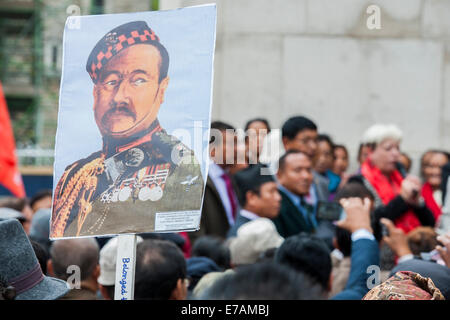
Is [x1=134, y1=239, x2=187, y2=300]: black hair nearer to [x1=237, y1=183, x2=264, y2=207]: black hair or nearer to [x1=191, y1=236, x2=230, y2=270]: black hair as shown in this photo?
[x1=191, y1=236, x2=230, y2=270]: black hair

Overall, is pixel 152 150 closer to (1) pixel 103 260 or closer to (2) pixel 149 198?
(2) pixel 149 198

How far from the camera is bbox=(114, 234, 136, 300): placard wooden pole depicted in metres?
2.92

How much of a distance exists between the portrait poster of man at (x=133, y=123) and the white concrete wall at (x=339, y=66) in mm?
4693

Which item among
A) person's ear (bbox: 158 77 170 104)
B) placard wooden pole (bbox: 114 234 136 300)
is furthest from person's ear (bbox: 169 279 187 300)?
person's ear (bbox: 158 77 170 104)

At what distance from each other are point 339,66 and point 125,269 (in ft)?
17.8

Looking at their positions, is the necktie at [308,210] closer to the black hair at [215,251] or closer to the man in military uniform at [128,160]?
the black hair at [215,251]

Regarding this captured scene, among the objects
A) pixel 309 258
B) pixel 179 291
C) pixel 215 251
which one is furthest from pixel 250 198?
pixel 179 291

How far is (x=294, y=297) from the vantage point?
1828mm

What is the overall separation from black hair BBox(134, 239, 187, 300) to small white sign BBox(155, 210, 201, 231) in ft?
1.56

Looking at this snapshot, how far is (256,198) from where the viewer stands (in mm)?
5230

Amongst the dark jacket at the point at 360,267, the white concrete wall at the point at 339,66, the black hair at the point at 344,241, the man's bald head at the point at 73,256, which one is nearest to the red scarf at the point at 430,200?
the white concrete wall at the point at 339,66
